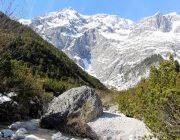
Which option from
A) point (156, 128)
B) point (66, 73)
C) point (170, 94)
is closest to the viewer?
point (170, 94)

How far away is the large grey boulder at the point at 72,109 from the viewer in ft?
62.3

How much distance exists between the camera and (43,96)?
1200 inches

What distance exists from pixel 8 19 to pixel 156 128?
8.12m

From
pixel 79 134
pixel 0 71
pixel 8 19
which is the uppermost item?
pixel 8 19

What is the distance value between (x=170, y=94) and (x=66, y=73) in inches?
3273

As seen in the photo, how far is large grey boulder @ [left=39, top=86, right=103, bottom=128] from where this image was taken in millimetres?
18984

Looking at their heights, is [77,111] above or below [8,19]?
below

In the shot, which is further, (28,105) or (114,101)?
(114,101)

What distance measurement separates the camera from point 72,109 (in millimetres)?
19281

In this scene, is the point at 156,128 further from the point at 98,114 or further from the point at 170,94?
the point at 98,114

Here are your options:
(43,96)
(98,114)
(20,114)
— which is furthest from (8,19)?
(43,96)

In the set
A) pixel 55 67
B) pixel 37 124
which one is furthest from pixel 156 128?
pixel 55 67

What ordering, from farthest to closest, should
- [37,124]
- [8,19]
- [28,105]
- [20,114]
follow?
[28,105] → [20,114] → [37,124] → [8,19]

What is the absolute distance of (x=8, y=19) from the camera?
28.8ft
